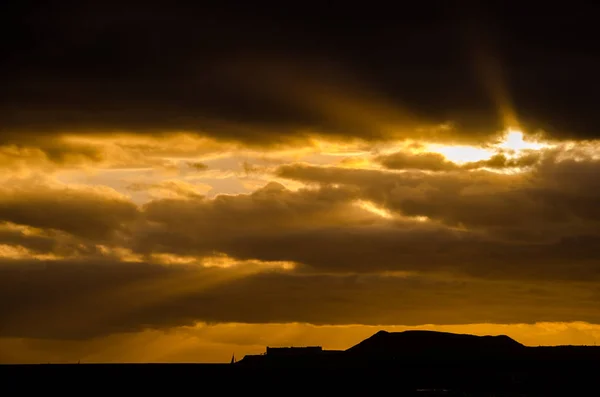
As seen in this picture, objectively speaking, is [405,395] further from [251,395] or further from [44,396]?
[44,396]

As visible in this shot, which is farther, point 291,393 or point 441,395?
point 291,393

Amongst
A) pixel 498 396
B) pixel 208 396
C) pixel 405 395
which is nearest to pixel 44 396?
pixel 208 396

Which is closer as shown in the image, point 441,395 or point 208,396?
point 441,395

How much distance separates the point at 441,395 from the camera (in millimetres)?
185750

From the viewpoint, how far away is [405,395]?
189 m

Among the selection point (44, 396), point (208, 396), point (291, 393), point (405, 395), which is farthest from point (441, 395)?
point (44, 396)

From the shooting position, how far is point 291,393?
655 feet

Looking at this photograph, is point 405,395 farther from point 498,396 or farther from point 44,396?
point 44,396

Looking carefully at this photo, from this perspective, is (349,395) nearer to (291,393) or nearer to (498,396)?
(291,393)

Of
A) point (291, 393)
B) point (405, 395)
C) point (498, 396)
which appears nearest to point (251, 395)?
point (291, 393)

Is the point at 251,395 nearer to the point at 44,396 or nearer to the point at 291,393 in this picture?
the point at 291,393

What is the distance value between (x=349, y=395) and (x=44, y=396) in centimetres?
5972

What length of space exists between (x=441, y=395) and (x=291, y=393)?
3076cm

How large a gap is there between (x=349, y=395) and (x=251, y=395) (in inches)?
756
